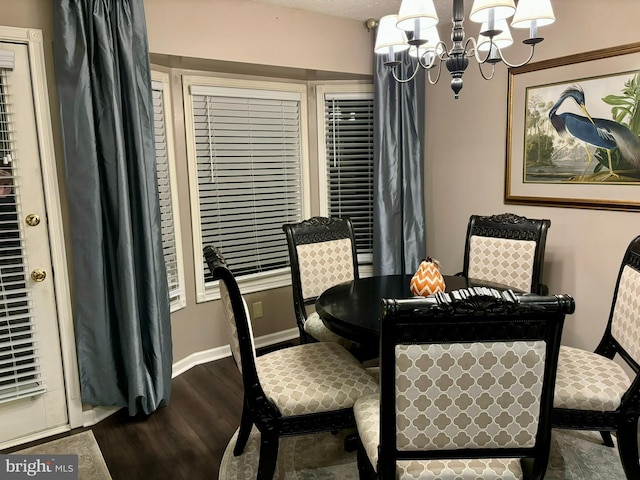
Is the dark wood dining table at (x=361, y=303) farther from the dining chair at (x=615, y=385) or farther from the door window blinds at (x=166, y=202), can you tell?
the door window blinds at (x=166, y=202)

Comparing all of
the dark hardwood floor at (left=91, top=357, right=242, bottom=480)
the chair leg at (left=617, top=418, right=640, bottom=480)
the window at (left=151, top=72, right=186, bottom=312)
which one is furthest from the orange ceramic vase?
the window at (left=151, top=72, right=186, bottom=312)

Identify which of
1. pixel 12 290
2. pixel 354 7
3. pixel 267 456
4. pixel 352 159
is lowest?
pixel 267 456

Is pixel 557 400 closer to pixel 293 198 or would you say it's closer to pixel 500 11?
pixel 500 11

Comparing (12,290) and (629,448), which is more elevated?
(12,290)

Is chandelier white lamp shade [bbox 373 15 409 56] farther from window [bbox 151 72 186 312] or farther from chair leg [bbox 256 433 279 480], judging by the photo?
chair leg [bbox 256 433 279 480]

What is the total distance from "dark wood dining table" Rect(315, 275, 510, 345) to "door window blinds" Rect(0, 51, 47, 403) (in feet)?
5.04

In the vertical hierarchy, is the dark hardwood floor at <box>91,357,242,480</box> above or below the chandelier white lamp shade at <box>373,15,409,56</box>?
below

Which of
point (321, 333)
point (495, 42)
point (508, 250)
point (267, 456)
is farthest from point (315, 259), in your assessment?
point (495, 42)

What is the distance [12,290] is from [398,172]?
269 centimetres

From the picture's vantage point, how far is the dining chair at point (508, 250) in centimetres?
272

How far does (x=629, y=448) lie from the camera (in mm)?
1773

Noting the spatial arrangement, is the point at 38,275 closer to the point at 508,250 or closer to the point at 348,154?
the point at 348,154

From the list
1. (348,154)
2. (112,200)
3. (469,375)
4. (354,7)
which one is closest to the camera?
(469,375)

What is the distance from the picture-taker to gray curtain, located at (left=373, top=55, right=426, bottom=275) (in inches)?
140
